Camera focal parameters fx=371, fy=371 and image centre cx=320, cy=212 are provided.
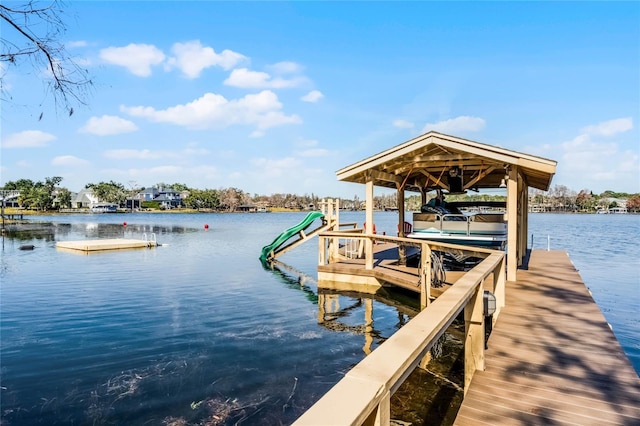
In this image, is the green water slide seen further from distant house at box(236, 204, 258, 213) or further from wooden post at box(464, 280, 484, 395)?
distant house at box(236, 204, 258, 213)

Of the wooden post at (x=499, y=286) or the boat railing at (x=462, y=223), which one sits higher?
the boat railing at (x=462, y=223)

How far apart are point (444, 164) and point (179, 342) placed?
8805mm

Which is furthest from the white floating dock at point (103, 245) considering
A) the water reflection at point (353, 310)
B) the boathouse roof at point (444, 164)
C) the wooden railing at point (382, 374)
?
the wooden railing at point (382, 374)

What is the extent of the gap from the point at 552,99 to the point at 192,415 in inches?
911

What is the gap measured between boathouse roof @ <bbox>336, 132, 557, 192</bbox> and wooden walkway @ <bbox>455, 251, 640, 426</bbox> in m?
4.31

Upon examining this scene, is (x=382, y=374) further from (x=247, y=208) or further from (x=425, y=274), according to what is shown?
(x=247, y=208)

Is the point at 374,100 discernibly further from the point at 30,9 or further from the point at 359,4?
the point at 30,9

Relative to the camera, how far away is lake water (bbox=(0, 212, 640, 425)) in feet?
17.9

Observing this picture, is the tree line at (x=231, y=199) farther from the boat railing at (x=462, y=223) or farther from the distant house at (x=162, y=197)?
the boat railing at (x=462, y=223)

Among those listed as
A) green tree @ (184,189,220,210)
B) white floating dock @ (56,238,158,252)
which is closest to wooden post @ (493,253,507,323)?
white floating dock @ (56,238,158,252)

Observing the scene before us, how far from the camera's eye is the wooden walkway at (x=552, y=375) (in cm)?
300

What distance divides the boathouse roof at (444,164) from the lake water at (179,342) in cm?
411

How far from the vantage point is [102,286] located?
13938 mm

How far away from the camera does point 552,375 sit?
3.71 m
